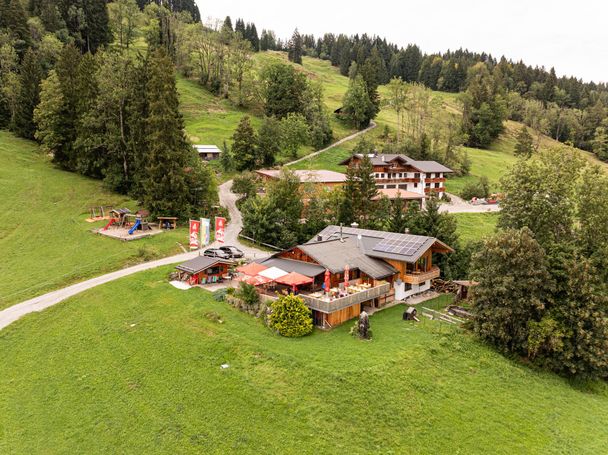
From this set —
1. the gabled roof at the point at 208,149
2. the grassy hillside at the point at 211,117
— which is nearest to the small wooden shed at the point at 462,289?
the grassy hillside at the point at 211,117

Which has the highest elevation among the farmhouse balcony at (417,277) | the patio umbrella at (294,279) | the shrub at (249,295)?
the patio umbrella at (294,279)

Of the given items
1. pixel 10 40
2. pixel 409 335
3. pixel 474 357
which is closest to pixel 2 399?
pixel 409 335

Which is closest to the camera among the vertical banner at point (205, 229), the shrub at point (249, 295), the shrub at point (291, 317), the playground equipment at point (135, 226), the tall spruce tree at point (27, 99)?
the shrub at point (291, 317)

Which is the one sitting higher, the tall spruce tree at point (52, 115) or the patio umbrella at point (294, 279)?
the tall spruce tree at point (52, 115)

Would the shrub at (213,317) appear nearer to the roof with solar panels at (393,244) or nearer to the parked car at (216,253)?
the roof with solar panels at (393,244)

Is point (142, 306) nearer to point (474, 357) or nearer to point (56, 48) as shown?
point (474, 357)

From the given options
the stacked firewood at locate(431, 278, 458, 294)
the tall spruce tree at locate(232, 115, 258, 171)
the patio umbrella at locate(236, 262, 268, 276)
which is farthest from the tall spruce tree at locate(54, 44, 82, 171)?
the stacked firewood at locate(431, 278, 458, 294)
